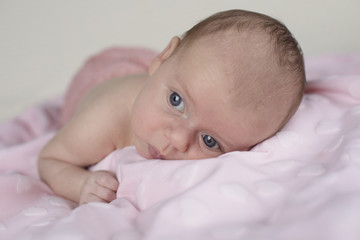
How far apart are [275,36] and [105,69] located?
28.3 inches

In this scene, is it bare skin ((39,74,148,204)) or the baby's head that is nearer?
the baby's head

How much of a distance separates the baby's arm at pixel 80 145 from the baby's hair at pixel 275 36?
31 cm

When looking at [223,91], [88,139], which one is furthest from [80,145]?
[223,91]

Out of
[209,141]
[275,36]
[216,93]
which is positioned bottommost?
[209,141]

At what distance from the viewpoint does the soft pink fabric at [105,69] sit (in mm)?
1492

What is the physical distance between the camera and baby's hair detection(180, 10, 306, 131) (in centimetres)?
93

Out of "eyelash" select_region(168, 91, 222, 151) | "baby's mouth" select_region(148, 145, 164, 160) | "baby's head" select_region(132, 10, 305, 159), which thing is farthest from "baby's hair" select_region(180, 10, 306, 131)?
"baby's mouth" select_region(148, 145, 164, 160)

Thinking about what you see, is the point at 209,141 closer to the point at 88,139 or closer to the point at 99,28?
the point at 88,139

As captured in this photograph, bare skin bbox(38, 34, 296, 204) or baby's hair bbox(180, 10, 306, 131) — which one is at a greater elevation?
baby's hair bbox(180, 10, 306, 131)

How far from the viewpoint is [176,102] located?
3.12 feet

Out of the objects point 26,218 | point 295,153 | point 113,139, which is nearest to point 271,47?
point 295,153

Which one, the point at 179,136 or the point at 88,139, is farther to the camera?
the point at 88,139

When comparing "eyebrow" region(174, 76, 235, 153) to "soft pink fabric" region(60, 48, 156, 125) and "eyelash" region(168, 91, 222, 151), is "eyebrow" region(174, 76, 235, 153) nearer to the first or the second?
"eyelash" region(168, 91, 222, 151)

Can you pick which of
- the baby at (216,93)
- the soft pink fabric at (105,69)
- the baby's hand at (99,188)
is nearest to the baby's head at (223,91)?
the baby at (216,93)
